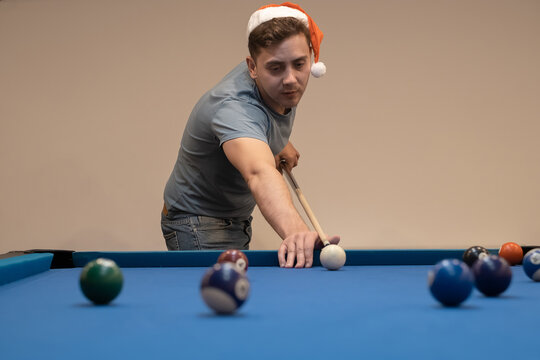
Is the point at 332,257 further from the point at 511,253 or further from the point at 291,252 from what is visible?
the point at 511,253

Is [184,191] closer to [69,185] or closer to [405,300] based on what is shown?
[405,300]

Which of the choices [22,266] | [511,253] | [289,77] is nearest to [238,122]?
[289,77]

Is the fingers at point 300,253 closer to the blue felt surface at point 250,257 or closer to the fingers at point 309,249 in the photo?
the fingers at point 309,249

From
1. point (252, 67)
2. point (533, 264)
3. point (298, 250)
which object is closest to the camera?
point (533, 264)

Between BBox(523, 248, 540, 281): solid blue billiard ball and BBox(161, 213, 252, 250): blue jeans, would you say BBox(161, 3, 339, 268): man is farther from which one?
BBox(523, 248, 540, 281): solid blue billiard ball

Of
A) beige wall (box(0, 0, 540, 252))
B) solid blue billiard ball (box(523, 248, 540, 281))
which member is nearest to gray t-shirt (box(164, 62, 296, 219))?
solid blue billiard ball (box(523, 248, 540, 281))

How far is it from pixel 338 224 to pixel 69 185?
2241 millimetres

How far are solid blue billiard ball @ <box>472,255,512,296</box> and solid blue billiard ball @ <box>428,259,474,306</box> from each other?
13 cm

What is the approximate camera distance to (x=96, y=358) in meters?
0.67

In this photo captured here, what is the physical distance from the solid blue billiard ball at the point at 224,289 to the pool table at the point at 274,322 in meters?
0.02

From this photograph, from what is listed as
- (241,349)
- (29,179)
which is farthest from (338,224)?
(241,349)

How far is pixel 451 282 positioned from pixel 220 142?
1.43 m

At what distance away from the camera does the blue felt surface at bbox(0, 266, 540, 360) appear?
2.32 ft

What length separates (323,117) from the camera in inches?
183
